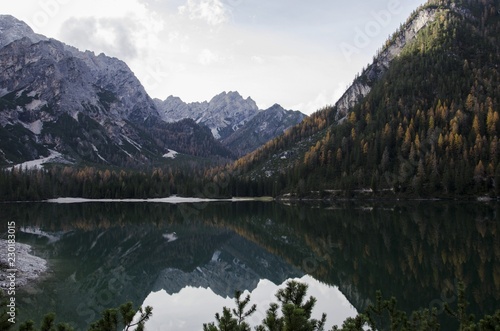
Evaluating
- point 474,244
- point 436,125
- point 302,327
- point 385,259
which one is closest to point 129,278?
point 385,259

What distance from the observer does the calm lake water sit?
27734 millimetres

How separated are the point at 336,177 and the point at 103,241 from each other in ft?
468

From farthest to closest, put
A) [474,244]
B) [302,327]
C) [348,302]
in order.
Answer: [474,244] < [348,302] < [302,327]

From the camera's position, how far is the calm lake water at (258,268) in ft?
91.0

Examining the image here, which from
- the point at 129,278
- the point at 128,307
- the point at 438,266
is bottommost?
the point at 129,278

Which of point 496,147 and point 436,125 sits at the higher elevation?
point 436,125

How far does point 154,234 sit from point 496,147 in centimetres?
13771

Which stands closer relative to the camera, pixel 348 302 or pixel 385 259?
pixel 348 302

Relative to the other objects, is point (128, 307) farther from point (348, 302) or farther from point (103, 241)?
point (103, 241)

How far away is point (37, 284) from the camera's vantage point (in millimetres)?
33188

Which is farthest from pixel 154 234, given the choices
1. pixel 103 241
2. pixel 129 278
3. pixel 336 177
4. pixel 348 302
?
pixel 336 177

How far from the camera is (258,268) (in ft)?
150

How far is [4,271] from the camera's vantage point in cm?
3306

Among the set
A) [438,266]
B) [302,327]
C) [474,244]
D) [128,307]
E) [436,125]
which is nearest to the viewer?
[302,327]
